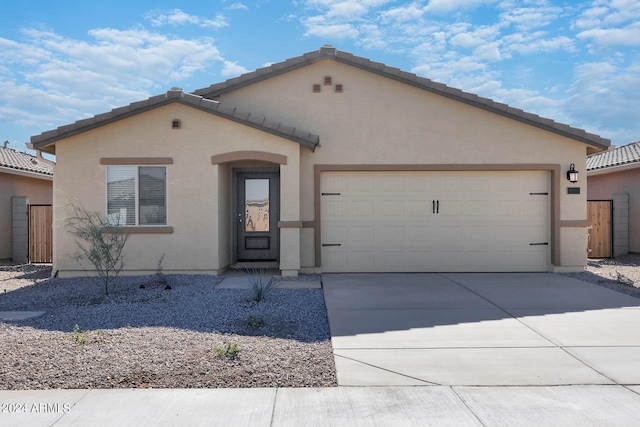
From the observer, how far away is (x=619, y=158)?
61.2ft

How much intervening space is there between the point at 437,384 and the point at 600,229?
46.8ft

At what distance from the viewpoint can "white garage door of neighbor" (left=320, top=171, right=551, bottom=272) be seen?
12445 mm

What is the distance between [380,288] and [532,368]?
4.89m

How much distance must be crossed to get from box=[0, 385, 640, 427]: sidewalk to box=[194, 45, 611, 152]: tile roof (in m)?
8.40

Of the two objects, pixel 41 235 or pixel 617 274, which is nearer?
pixel 617 274

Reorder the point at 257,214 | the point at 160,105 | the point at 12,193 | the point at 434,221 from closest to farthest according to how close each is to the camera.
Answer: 1. the point at 160,105
2. the point at 434,221
3. the point at 257,214
4. the point at 12,193

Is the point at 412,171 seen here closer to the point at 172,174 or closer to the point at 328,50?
the point at 328,50

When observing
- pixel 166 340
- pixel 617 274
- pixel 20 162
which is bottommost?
pixel 166 340

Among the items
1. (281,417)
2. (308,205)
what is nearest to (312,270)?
(308,205)

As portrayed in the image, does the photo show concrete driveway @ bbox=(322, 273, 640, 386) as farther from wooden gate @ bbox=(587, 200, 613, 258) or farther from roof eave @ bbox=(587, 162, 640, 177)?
roof eave @ bbox=(587, 162, 640, 177)

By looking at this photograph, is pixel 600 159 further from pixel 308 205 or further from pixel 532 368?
pixel 532 368

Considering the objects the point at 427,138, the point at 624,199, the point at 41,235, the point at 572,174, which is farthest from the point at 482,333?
the point at 41,235

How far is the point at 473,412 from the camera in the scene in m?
4.40

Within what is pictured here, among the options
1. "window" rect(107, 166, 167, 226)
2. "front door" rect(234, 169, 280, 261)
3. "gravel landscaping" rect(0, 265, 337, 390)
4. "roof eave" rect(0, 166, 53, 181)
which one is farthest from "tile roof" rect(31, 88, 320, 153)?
"roof eave" rect(0, 166, 53, 181)
